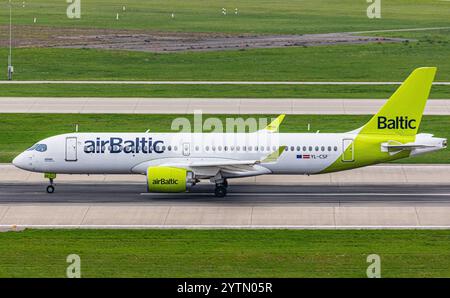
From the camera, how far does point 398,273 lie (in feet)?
137

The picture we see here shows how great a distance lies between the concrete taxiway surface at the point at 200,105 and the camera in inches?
3233

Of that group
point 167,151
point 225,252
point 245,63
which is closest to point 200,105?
point 245,63

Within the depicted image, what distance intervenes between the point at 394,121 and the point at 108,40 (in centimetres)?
6939

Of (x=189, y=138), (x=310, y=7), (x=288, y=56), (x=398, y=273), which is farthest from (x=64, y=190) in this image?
(x=310, y=7)

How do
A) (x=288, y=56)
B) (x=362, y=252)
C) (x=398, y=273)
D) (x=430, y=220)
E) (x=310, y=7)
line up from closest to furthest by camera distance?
(x=398, y=273)
(x=362, y=252)
(x=430, y=220)
(x=288, y=56)
(x=310, y=7)

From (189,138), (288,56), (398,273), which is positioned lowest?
(398,273)

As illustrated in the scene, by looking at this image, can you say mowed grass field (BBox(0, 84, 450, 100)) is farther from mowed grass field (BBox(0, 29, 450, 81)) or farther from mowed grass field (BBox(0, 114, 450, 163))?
mowed grass field (BBox(0, 114, 450, 163))

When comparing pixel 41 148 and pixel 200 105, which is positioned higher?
pixel 200 105

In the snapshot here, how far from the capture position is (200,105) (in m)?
84.9

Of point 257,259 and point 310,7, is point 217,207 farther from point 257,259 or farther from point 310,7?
point 310,7

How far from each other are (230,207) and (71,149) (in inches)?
352

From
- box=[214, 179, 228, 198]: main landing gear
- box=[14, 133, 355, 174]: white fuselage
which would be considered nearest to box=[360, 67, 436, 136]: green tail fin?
box=[14, 133, 355, 174]: white fuselage

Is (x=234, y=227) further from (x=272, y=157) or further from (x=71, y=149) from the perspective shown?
(x=71, y=149)

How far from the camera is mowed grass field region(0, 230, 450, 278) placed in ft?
138
